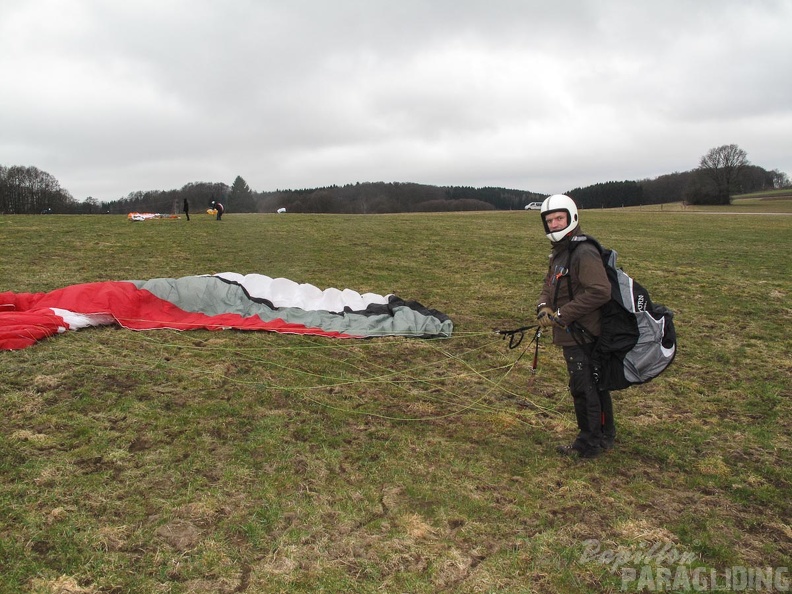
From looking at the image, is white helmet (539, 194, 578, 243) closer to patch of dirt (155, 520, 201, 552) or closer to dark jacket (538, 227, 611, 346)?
dark jacket (538, 227, 611, 346)

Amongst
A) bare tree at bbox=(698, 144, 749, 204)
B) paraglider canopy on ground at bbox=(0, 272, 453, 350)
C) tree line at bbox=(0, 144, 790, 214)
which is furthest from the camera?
bare tree at bbox=(698, 144, 749, 204)

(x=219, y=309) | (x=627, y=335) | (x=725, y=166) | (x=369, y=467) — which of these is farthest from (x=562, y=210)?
(x=725, y=166)

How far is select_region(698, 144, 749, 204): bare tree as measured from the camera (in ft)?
249

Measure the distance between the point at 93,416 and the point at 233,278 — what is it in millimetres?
4413

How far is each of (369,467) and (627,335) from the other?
2.34 metres

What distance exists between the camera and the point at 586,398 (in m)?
4.25

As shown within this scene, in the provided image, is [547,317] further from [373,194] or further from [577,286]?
[373,194]

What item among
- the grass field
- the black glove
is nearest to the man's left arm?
the black glove

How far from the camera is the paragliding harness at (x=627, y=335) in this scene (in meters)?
4.16

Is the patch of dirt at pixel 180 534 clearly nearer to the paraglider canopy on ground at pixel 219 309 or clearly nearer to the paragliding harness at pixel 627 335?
the paragliding harness at pixel 627 335

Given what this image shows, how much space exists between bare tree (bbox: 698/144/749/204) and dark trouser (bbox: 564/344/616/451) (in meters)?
84.2

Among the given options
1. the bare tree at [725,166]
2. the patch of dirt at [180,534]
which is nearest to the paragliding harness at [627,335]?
the patch of dirt at [180,534]

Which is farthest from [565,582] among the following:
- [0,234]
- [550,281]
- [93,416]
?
[0,234]

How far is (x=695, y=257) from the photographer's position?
601 inches
